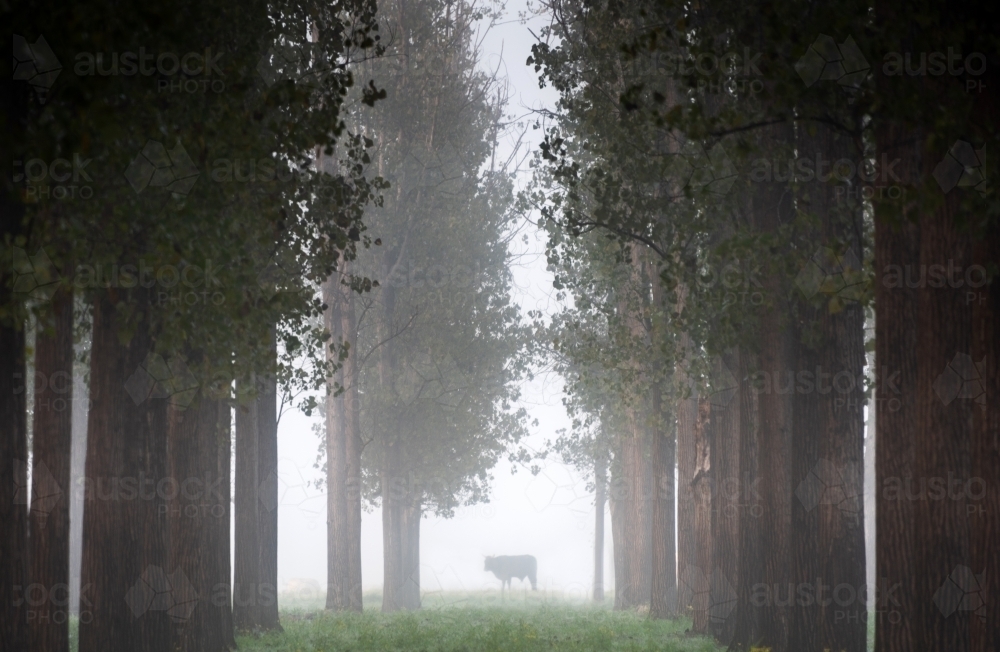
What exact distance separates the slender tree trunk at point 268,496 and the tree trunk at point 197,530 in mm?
2714

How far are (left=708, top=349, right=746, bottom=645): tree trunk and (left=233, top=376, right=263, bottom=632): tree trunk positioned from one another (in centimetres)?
766

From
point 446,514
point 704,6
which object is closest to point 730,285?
point 704,6

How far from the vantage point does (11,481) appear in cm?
852

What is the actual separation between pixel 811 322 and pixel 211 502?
866cm

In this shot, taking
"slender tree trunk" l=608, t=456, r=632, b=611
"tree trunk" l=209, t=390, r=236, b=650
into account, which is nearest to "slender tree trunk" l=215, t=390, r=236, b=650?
"tree trunk" l=209, t=390, r=236, b=650

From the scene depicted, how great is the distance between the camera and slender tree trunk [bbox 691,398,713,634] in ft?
59.2

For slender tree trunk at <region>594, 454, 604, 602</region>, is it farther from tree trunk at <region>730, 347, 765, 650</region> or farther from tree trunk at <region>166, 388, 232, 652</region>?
tree trunk at <region>166, 388, 232, 652</region>

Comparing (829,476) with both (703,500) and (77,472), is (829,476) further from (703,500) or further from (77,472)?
(77,472)

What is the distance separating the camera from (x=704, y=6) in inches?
533

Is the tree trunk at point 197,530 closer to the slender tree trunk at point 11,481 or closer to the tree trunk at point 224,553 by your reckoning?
the tree trunk at point 224,553

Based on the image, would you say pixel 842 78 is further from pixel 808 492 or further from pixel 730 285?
pixel 808 492

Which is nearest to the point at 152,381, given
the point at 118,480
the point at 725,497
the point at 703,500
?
the point at 118,480

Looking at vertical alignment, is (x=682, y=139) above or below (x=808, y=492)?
above

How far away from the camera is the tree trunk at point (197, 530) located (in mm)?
13805
